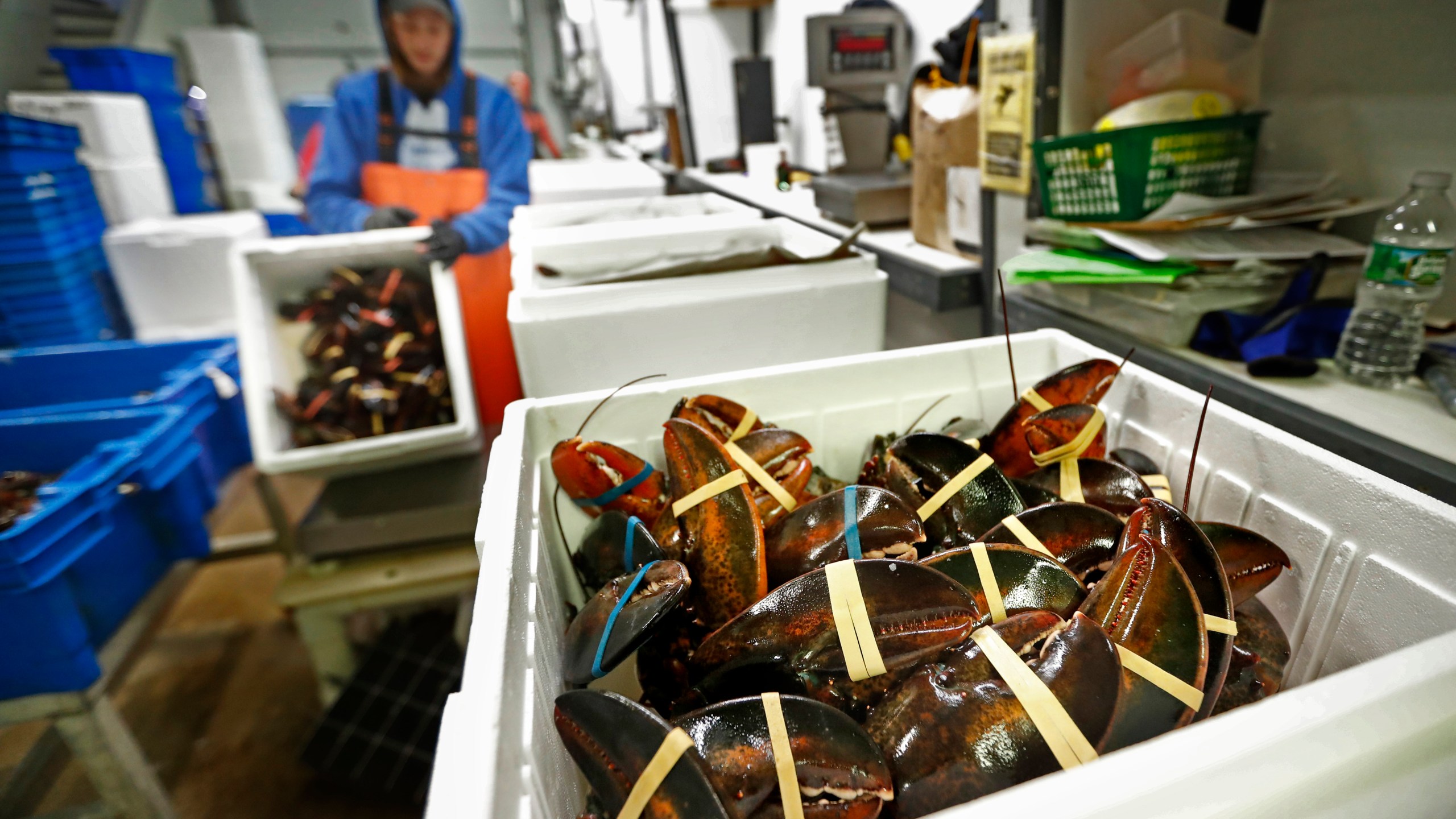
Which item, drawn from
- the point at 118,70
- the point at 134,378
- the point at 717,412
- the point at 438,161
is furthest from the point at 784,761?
the point at 118,70

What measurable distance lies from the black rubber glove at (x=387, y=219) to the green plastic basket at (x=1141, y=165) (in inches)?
87.4

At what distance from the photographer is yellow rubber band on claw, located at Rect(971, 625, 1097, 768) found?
42 cm

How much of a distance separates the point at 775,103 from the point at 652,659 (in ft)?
10.2

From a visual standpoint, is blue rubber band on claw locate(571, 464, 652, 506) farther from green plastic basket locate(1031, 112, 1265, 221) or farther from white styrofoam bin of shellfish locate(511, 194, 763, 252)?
green plastic basket locate(1031, 112, 1265, 221)

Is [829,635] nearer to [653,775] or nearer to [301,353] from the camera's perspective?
[653,775]

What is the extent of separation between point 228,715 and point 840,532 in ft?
6.90

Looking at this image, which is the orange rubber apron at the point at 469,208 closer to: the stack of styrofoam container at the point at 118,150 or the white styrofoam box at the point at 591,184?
the white styrofoam box at the point at 591,184

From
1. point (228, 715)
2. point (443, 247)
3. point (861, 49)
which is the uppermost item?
point (861, 49)

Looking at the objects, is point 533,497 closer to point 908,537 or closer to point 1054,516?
point 908,537

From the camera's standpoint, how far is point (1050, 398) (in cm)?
85

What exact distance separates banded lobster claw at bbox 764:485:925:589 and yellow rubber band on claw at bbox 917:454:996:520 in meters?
0.06

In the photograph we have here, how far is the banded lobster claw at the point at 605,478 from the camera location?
78cm

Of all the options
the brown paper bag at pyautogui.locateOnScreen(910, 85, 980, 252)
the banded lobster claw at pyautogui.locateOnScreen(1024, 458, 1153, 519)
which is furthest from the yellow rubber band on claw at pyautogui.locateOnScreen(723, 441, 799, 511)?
the brown paper bag at pyautogui.locateOnScreen(910, 85, 980, 252)

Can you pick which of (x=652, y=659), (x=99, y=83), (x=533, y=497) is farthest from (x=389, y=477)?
(x=99, y=83)
